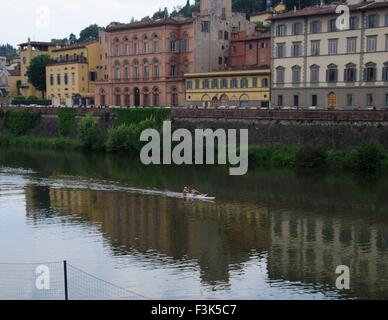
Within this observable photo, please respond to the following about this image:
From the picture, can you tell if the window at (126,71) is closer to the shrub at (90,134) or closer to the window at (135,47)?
the window at (135,47)

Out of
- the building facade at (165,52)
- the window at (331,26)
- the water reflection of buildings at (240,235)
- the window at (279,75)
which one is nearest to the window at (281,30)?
the window at (279,75)

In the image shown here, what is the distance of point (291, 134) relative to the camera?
61.0 m

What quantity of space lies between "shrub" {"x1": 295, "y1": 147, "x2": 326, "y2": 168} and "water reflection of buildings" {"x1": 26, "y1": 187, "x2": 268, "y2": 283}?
1670 cm

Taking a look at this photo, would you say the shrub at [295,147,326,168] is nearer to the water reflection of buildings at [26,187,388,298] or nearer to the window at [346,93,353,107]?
the window at [346,93,353,107]

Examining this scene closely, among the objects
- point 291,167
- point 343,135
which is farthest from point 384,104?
point 291,167

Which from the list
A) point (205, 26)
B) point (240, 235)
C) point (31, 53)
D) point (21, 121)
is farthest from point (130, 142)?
point (31, 53)

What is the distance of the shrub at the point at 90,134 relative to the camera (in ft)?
244

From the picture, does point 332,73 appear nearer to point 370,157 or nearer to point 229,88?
point 229,88

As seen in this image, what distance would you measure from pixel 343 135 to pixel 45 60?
6920cm

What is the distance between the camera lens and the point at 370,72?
65.2 m

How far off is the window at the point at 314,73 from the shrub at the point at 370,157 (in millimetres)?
18577

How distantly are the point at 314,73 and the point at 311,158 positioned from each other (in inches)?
687

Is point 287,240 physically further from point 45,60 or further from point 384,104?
point 45,60

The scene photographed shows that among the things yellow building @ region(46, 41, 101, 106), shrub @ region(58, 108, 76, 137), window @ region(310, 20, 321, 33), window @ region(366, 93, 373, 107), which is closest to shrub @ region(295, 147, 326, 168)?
window @ region(366, 93, 373, 107)
